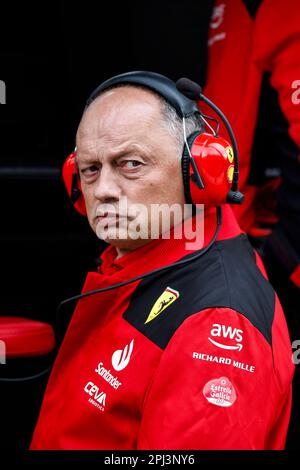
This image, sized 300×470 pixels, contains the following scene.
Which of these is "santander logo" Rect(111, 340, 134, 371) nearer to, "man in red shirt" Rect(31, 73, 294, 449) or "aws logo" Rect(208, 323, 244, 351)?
"man in red shirt" Rect(31, 73, 294, 449)

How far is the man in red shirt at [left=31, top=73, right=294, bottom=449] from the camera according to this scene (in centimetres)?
118

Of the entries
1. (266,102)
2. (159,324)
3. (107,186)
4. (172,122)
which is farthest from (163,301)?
(266,102)

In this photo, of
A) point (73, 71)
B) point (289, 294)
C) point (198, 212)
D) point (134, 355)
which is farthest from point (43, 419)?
point (73, 71)

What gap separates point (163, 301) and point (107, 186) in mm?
273

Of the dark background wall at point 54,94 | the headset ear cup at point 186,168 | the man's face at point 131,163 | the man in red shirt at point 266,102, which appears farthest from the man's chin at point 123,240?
the dark background wall at point 54,94

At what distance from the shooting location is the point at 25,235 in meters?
2.46

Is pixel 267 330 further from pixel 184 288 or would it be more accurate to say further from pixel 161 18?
pixel 161 18

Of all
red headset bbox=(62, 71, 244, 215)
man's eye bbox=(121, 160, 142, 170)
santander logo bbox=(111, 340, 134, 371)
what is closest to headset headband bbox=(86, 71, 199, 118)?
red headset bbox=(62, 71, 244, 215)

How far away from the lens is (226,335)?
122 cm

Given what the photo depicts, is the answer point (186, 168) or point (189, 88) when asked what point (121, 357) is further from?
point (189, 88)

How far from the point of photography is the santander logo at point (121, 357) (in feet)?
4.21

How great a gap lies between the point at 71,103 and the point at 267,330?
4.57 ft

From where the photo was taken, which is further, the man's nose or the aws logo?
the man's nose

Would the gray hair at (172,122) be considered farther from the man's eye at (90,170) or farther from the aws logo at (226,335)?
the aws logo at (226,335)
